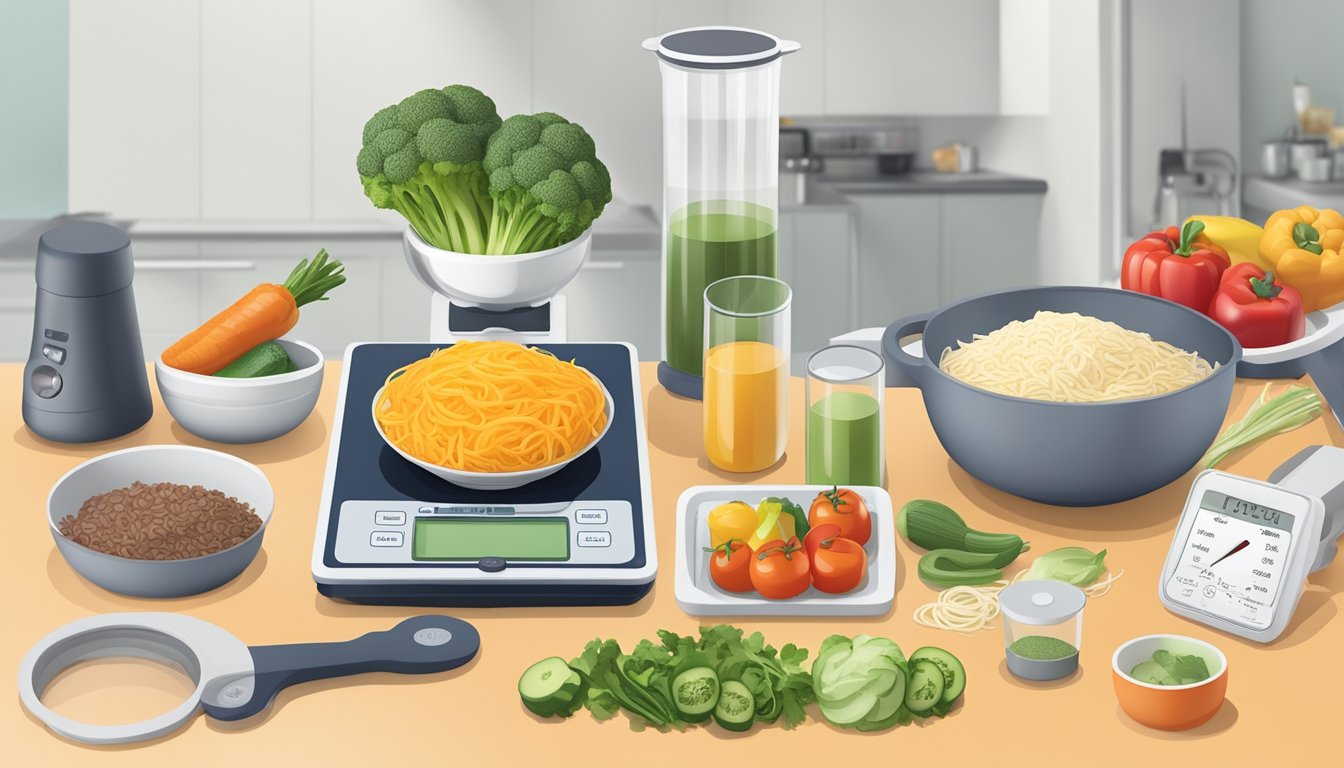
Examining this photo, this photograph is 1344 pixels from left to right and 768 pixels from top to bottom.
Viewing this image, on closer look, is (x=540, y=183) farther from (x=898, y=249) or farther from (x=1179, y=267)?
(x=898, y=249)

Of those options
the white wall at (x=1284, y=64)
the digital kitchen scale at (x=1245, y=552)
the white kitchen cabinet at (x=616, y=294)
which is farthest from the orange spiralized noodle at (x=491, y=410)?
the white wall at (x=1284, y=64)

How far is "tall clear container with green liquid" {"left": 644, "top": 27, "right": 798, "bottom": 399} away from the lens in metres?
1.77

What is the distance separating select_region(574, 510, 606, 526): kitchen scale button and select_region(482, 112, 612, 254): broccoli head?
0.52m

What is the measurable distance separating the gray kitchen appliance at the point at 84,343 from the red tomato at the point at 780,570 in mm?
828

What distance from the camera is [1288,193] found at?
4.49 m

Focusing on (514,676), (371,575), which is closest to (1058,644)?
(514,676)

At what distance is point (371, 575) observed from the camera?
133cm

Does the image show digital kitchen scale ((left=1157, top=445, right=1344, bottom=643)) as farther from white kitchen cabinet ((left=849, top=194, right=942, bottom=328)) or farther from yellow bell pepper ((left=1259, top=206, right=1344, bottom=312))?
white kitchen cabinet ((left=849, top=194, right=942, bottom=328))

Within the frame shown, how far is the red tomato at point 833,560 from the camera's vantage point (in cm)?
133

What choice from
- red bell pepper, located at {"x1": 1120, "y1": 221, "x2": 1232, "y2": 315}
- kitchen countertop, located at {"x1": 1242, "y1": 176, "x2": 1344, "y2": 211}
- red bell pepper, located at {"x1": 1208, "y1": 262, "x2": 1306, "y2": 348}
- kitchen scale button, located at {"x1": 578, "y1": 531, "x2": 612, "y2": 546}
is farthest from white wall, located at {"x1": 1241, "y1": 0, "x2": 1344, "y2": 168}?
kitchen scale button, located at {"x1": 578, "y1": 531, "x2": 612, "y2": 546}

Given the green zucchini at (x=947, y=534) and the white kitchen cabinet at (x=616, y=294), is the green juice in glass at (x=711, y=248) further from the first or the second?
the white kitchen cabinet at (x=616, y=294)

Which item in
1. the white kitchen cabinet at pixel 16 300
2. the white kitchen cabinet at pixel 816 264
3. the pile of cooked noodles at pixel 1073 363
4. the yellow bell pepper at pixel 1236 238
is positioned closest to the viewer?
the pile of cooked noodles at pixel 1073 363

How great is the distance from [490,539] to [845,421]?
410 mm

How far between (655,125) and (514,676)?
4.01 meters
